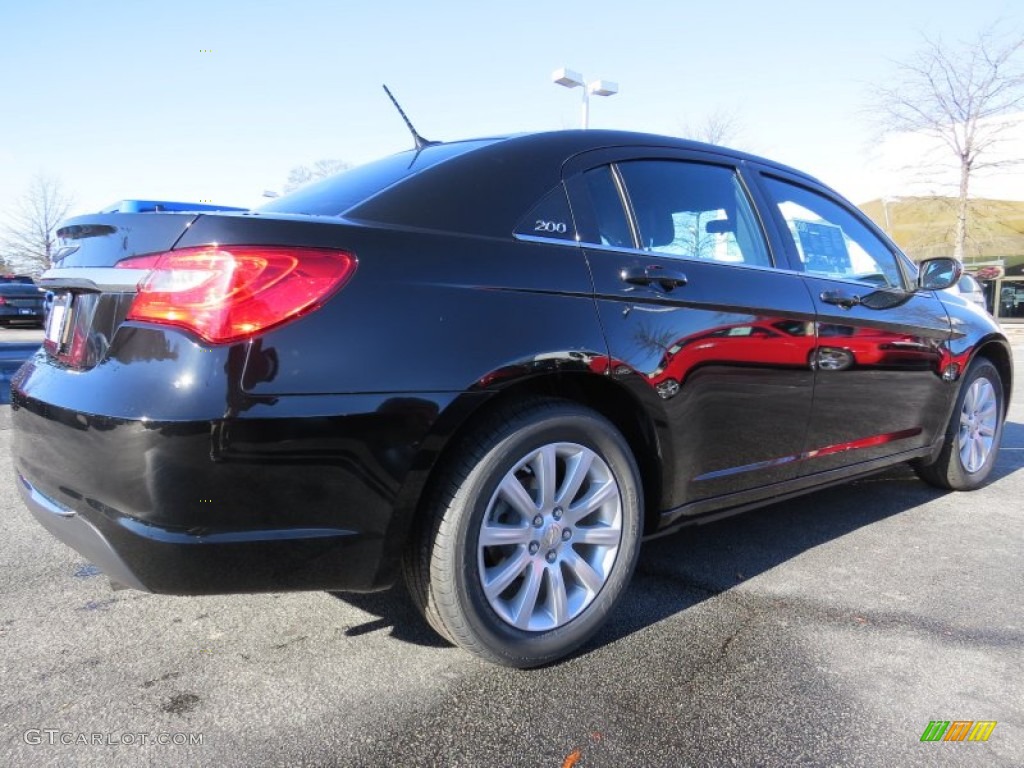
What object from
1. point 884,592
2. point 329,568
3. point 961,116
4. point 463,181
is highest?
point 961,116

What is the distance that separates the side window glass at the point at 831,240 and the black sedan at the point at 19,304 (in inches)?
879

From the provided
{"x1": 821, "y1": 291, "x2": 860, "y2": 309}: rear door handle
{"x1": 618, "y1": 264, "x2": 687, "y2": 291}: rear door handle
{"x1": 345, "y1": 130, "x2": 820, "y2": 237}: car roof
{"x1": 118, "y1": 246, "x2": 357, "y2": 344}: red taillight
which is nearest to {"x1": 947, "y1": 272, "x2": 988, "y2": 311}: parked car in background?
{"x1": 821, "y1": 291, "x2": 860, "y2": 309}: rear door handle

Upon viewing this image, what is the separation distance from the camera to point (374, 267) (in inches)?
75.3

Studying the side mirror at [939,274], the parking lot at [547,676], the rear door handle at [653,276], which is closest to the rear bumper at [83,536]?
the parking lot at [547,676]

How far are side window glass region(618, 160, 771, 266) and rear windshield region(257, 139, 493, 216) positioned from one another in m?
0.61

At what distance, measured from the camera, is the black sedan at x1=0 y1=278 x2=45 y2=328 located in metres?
20.7

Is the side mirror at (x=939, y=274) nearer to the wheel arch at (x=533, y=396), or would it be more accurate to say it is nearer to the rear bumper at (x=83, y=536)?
the wheel arch at (x=533, y=396)

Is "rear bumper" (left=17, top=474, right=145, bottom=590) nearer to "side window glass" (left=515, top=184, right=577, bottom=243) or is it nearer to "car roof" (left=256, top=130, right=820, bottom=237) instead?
"car roof" (left=256, top=130, right=820, bottom=237)

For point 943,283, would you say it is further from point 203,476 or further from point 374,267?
point 203,476

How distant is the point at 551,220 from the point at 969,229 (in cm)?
2941

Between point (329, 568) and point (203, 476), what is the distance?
0.41 m

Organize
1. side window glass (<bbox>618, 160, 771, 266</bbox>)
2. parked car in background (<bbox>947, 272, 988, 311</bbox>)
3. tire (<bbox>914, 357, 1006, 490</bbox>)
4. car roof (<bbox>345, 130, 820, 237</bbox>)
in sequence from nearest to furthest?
car roof (<bbox>345, 130, 820, 237</bbox>) → side window glass (<bbox>618, 160, 771, 266</bbox>) → tire (<bbox>914, 357, 1006, 490</bbox>) → parked car in background (<bbox>947, 272, 988, 311</bbox>)

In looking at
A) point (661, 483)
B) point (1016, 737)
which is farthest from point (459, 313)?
point (1016, 737)

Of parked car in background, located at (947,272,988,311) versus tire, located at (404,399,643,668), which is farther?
parked car in background, located at (947,272,988,311)
